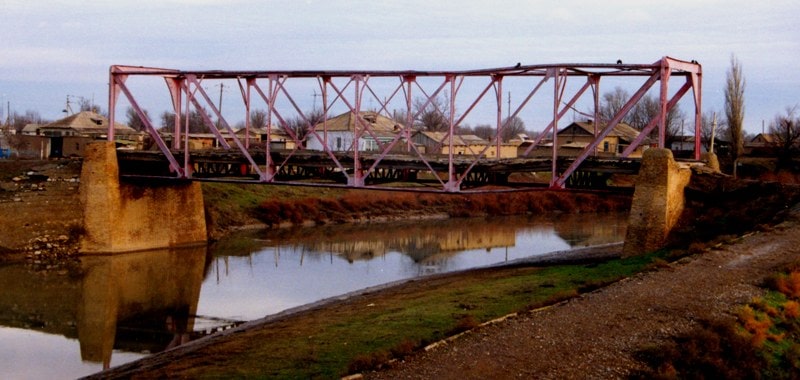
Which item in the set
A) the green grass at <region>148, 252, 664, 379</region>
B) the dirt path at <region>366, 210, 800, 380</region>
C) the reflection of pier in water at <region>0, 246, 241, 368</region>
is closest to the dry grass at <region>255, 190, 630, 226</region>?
the reflection of pier in water at <region>0, 246, 241, 368</region>

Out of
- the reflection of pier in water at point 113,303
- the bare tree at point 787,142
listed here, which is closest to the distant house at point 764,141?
the bare tree at point 787,142

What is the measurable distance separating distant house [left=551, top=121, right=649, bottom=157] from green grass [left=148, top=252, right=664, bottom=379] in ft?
135

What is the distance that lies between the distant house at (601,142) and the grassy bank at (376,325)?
4131 centimetres

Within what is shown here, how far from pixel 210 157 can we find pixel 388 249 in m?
12.3

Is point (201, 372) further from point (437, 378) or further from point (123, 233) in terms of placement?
point (123, 233)

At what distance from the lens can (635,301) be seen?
24391 mm

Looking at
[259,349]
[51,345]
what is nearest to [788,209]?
[259,349]

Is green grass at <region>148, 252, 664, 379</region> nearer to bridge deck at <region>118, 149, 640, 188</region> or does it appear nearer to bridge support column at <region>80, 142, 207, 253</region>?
bridge deck at <region>118, 149, 640, 188</region>

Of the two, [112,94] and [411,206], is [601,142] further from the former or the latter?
[112,94]

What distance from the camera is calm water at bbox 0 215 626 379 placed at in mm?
31219

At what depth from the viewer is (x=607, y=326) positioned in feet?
72.8

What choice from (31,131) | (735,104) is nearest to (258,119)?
(31,131)

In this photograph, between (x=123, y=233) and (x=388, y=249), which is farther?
Answer: (x=388, y=249)

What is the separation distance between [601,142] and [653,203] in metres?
43.1
